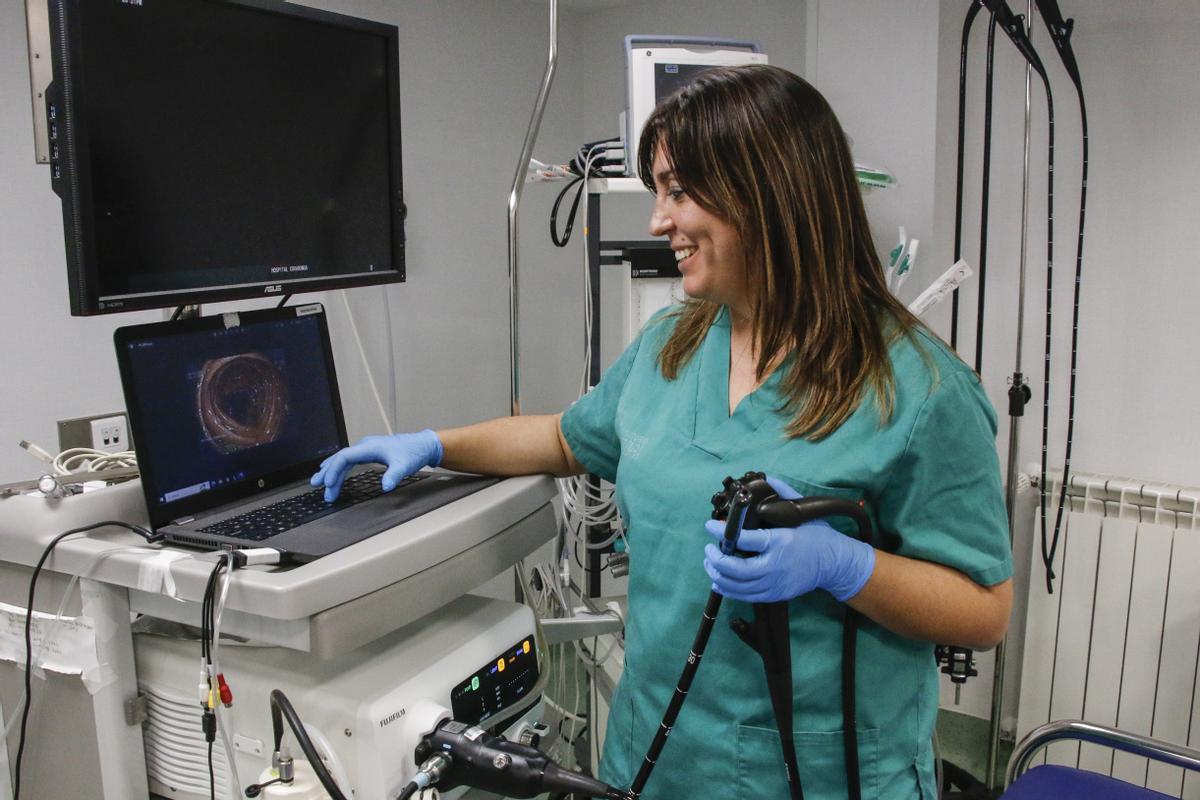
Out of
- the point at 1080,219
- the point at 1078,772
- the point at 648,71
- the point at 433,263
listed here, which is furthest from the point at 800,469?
the point at 433,263

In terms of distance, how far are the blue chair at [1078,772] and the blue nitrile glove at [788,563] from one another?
79 centimetres

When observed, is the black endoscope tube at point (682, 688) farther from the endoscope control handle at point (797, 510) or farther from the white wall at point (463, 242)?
the white wall at point (463, 242)

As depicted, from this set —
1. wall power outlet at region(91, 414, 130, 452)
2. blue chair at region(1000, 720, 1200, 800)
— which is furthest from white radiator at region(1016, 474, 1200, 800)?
wall power outlet at region(91, 414, 130, 452)

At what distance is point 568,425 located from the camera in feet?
4.47

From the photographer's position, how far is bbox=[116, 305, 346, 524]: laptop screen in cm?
109

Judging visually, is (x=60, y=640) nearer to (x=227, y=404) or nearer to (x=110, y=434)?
(x=227, y=404)

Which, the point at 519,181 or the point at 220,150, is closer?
the point at 220,150

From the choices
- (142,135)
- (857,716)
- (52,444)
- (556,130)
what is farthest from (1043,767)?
(556,130)

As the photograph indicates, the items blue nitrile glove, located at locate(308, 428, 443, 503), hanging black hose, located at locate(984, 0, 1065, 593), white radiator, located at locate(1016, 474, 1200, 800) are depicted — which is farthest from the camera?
white radiator, located at locate(1016, 474, 1200, 800)

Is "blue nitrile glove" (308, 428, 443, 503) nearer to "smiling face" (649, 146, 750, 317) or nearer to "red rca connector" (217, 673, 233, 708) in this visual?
"red rca connector" (217, 673, 233, 708)

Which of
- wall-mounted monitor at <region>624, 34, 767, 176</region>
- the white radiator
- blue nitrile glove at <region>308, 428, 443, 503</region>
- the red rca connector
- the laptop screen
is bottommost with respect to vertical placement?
the white radiator

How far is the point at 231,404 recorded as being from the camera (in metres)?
1.19

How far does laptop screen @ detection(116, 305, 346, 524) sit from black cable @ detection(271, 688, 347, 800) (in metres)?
0.27

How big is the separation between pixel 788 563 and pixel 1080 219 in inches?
69.2
